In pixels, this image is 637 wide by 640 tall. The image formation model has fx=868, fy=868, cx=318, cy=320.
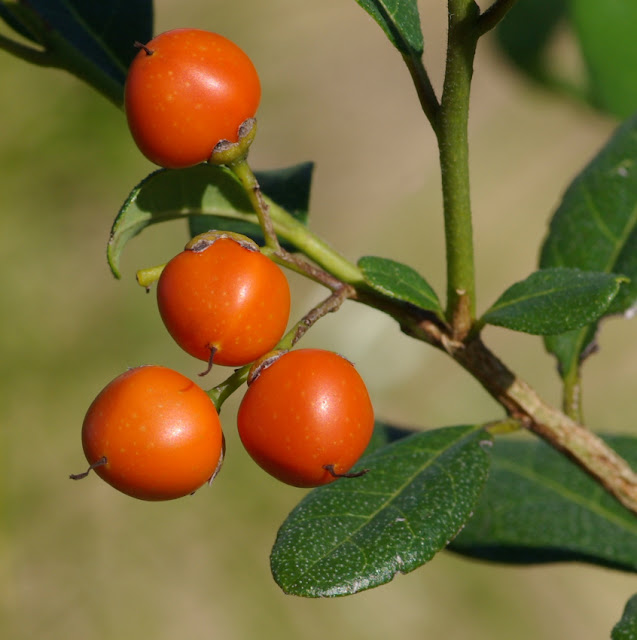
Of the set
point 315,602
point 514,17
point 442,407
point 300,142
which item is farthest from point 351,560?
point 300,142

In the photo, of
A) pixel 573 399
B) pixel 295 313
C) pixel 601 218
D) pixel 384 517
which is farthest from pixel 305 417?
pixel 295 313

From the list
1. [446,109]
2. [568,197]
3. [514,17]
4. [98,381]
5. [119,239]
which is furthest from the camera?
[98,381]

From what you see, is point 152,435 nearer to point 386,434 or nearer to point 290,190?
point 290,190

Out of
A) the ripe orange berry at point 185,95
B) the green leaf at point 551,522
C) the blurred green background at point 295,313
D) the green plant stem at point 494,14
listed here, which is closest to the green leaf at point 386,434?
the green leaf at point 551,522

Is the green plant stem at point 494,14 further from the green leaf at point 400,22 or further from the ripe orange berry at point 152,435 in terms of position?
the ripe orange berry at point 152,435

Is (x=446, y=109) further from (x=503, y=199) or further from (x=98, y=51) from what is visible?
(x=503, y=199)

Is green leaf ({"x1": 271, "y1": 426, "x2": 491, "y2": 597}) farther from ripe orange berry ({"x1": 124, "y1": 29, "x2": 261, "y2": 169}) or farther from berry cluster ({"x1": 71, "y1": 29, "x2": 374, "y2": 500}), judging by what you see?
ripe orange berry ({"x1": 124, "y1": 29, "x2": 261, "y2": 169})
